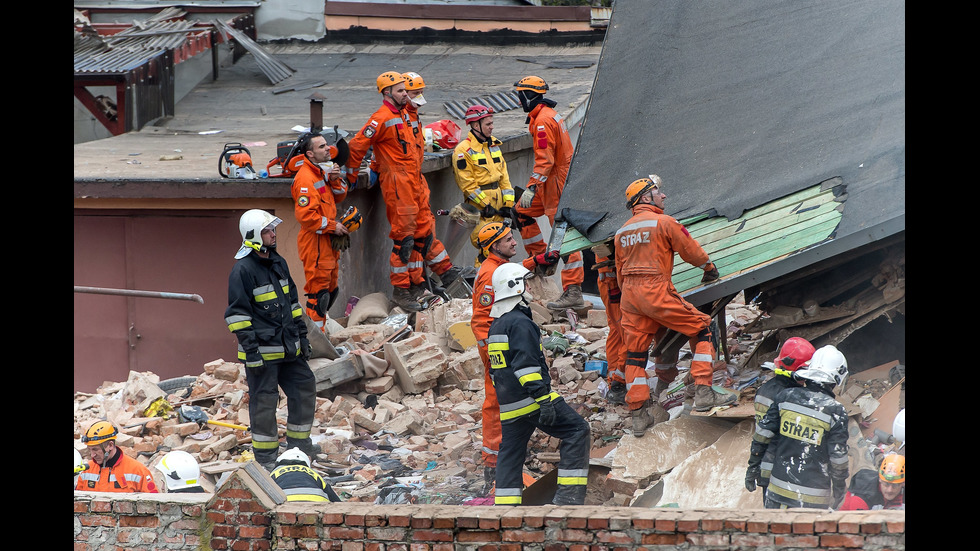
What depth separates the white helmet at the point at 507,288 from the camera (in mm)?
6801

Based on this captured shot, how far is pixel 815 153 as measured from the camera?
26.7 feet

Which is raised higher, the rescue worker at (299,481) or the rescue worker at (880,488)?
the rescue worker at (880,488)

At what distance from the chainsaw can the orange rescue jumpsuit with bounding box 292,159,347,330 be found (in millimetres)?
1006

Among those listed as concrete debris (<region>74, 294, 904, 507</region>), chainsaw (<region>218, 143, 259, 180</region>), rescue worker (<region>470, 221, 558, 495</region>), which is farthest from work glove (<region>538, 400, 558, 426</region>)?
chainsaw (<region>218, 143, 259, 180</region>)

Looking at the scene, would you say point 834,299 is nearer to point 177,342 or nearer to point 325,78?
point 177,342

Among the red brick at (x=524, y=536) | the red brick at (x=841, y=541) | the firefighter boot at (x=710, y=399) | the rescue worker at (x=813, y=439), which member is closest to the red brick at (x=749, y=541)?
the red brick at (x=841, y=541)

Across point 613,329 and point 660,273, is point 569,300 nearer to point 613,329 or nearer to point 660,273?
point 613,329

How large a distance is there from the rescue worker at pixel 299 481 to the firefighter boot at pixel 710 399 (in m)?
2.87

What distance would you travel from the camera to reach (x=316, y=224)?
31.0ft

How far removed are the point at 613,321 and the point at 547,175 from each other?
246 cm

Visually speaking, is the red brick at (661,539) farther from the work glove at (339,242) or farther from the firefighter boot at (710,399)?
the work glove at (339,242)

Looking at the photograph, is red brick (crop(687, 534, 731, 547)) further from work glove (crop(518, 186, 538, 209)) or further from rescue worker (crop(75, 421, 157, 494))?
work glove (crop(518, 186, 538, 209))

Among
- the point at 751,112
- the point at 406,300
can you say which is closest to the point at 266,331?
the point at 406,300

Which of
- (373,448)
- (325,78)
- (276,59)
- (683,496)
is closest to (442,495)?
(373,448)
